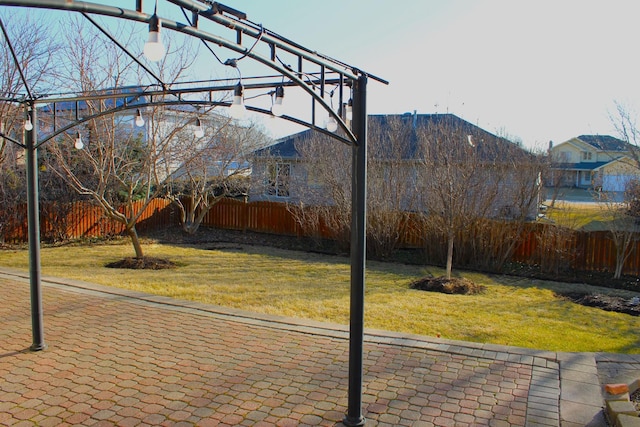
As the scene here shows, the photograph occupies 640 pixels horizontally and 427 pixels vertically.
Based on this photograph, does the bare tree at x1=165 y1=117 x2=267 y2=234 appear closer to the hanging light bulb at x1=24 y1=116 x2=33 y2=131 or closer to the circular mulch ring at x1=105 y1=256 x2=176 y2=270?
the circular mulch ring at x1=105 y1=256 x2=176 y2=270

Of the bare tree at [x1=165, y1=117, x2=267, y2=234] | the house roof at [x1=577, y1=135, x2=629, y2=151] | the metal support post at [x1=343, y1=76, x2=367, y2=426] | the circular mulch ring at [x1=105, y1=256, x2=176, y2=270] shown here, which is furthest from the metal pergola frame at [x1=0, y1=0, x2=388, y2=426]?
the house roof at [x1=577, y1=135, x2=629, y2=151]

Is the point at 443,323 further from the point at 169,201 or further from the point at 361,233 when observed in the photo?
the point at 169,201

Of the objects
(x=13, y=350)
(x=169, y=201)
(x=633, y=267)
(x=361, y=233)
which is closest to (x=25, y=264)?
(x=13, y=350)

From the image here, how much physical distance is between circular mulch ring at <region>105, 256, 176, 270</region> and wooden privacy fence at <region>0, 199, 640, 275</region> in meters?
5.08

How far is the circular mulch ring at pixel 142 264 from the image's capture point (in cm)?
1241

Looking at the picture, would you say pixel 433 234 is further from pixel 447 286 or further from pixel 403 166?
pixel 447 286

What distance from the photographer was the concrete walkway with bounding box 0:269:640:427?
4484 mm

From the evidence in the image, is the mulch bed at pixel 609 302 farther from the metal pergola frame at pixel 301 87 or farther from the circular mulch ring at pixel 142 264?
the circular mulch ring at pixel 142 264

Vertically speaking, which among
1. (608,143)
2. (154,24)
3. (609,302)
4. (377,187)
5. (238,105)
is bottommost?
(609,302)

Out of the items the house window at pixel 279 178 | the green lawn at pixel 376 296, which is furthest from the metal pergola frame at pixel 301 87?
the house window at pixel 279 178

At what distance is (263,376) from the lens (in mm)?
5320

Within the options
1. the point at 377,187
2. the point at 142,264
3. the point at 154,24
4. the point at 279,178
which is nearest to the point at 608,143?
the point at 377,187

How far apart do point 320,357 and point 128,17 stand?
163 inches

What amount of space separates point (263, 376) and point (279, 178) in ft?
53.6
